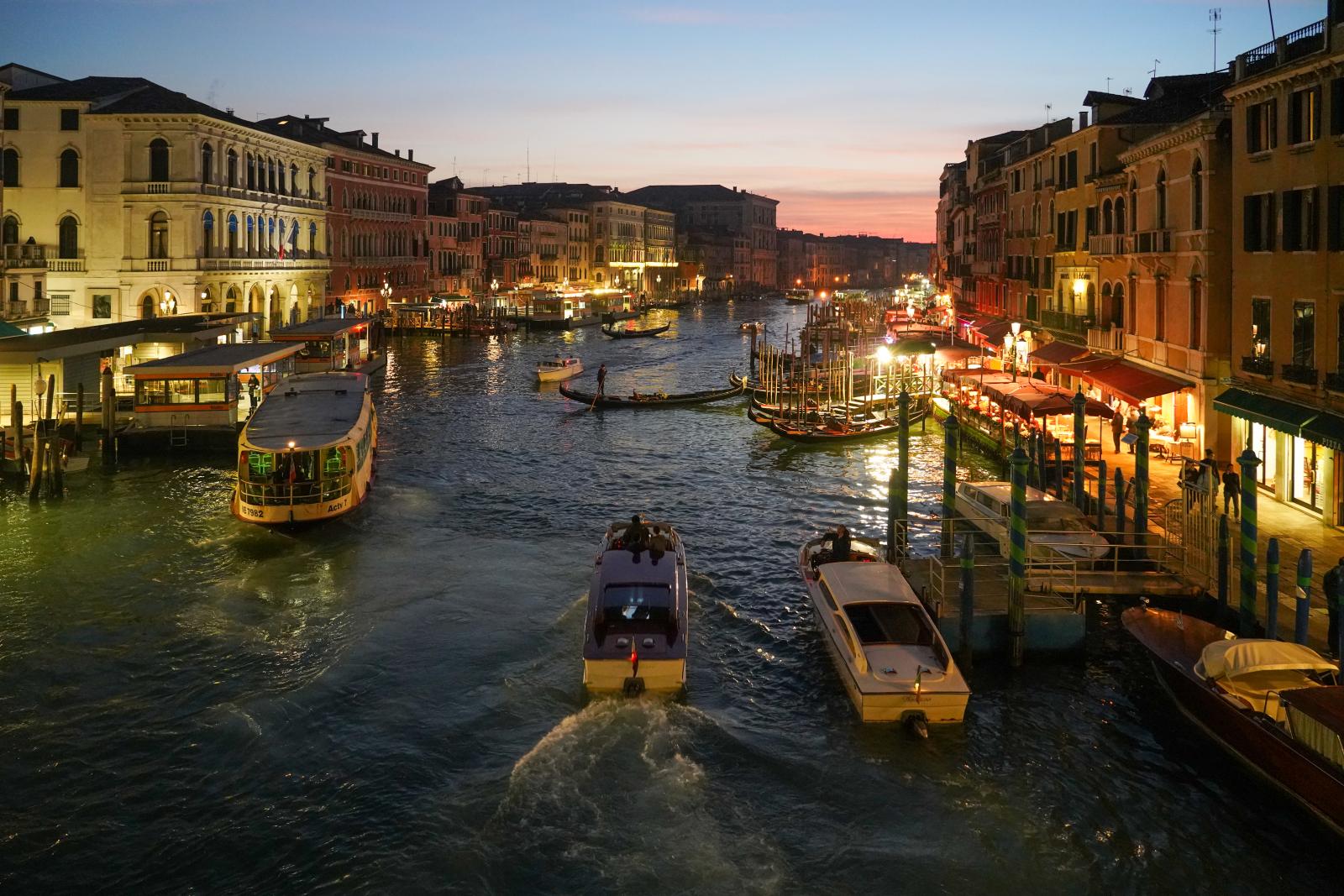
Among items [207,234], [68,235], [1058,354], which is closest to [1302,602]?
[1058,354]

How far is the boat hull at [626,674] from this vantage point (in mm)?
14828

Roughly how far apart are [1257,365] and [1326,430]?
13.1ft

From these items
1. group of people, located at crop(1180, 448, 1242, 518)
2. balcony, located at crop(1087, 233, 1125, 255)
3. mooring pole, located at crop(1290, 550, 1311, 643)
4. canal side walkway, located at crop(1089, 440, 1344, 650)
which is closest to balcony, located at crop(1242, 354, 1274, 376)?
group of people, located at crop(1180, 448, 1242, 518)

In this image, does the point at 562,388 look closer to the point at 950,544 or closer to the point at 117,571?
the point at 117,571

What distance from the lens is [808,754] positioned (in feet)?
45.9

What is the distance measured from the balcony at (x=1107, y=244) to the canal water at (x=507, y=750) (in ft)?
48.6

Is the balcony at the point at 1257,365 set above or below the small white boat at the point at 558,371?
below

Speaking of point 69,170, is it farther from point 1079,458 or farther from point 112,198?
point 1079,458

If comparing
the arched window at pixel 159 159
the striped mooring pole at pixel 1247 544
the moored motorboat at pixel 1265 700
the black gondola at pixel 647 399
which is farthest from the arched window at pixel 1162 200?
the arched window at pixel 159 159

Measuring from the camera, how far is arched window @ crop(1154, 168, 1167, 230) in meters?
28.1

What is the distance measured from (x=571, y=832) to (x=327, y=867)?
8.33 ft

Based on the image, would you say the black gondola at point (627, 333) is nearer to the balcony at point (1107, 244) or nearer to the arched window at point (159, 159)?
the arched window at point (159, 159)

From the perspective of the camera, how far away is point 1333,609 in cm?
1470

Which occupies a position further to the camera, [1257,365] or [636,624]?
[1257,365]
